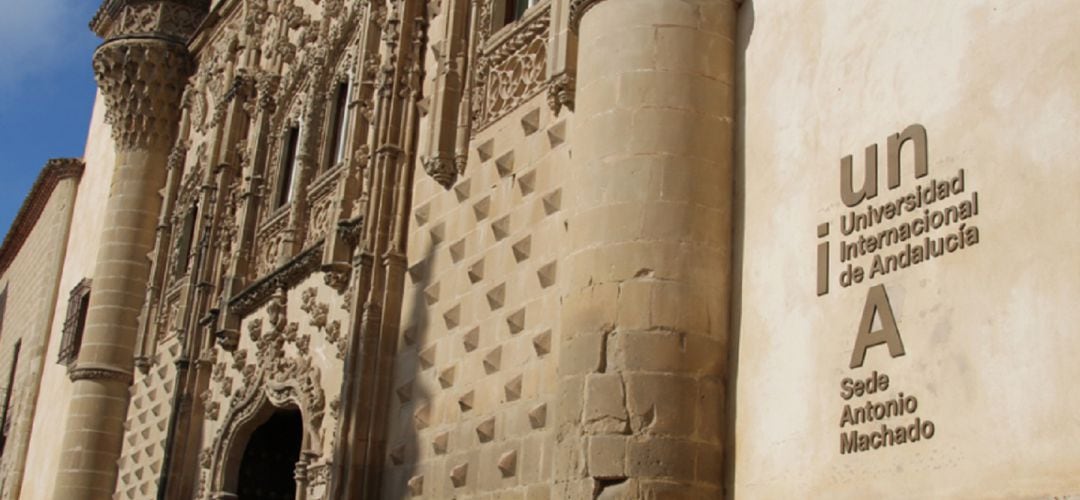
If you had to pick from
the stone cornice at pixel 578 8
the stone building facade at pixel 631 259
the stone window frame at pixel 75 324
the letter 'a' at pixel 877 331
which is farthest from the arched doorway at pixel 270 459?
the letter 'a' at pixel 877 331

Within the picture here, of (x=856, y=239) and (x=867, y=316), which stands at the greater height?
(x=856, y=239)

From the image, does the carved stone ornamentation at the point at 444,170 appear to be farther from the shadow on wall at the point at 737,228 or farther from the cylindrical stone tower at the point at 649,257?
the shadow on wall at the point at 737,228

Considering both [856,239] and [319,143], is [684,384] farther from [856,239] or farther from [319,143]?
[319,143]

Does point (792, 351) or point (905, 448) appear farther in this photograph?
point (792, 351)

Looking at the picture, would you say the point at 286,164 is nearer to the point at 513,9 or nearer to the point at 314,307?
the point at 314,307

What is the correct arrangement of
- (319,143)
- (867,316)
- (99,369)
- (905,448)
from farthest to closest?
(99,369), (319,143), (867,316), (905,448)

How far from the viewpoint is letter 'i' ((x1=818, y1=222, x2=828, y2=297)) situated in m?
7.06

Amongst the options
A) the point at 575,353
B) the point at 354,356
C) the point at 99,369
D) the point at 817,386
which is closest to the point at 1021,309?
the point at 817,386

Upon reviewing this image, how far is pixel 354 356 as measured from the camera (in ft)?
36.2

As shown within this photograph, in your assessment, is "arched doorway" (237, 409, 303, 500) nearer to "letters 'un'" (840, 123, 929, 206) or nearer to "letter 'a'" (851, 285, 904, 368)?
"letters 'un'" (840, 123, 929, 206)

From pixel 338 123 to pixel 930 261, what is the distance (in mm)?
8881

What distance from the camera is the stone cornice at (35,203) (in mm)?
24625

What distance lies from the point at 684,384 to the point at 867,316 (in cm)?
118

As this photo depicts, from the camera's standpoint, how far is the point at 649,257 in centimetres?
773
